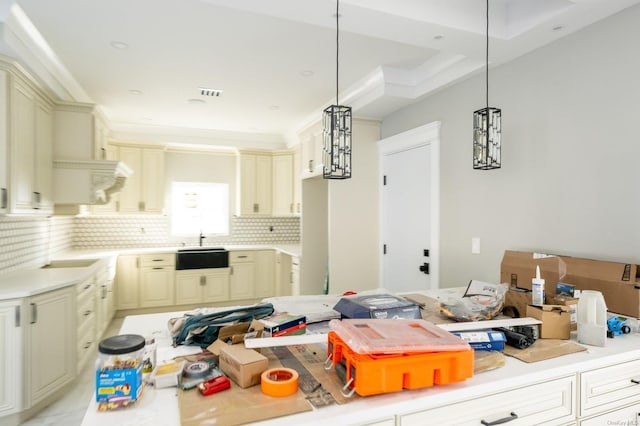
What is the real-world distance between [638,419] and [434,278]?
77.4 inches

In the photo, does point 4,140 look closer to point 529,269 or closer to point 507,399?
point 507,399

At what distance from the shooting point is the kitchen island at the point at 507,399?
100 centimetres

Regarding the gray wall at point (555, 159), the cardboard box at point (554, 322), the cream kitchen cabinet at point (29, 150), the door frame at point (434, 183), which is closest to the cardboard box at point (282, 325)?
the cardboard box at point (554, 322)

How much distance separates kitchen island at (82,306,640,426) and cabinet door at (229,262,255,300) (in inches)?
158

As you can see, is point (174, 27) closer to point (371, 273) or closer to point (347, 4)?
point (347, 4)

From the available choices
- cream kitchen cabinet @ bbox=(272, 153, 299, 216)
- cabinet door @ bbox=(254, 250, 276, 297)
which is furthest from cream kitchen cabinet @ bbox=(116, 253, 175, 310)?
cream kitchen cabinet @ bbox=(272, 153, 299, 216)

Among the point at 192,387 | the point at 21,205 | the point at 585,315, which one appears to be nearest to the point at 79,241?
the point at 21,205

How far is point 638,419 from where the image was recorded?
1.54 m

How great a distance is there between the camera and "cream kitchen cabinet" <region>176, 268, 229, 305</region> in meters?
5.40

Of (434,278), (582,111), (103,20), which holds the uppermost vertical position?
(103,20)

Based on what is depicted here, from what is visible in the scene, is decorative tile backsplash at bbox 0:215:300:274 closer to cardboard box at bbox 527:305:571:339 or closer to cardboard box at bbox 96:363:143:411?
cardboard box at bbox 96:363:143:411

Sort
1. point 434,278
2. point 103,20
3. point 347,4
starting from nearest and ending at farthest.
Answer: point 347,4, point 103,20, point 434,278

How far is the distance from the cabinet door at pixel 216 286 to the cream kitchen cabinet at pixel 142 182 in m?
1.22

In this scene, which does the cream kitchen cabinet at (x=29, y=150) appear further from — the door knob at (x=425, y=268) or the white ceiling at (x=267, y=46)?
the door knob at (x=425, y=268)
